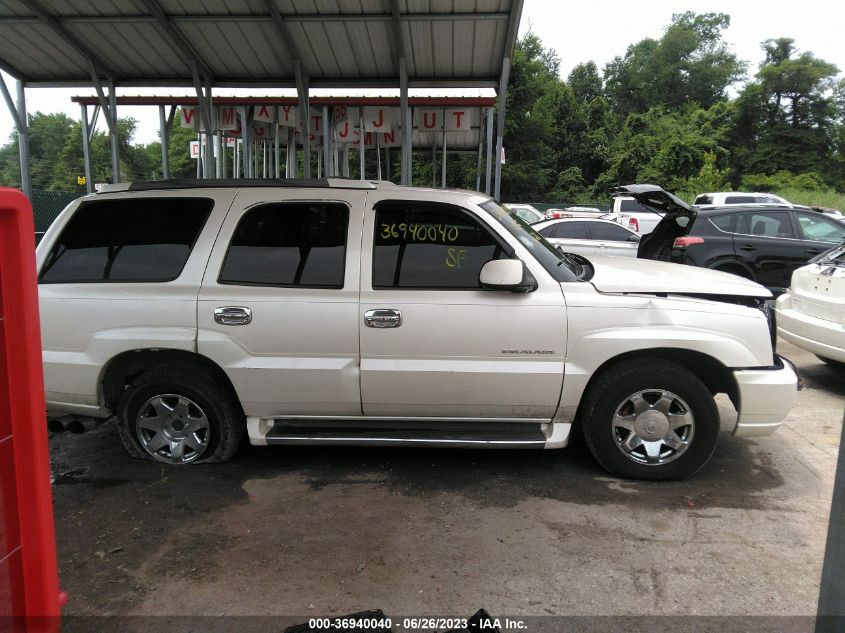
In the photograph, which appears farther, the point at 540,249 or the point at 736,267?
the point at 736,267

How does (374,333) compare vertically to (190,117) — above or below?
below

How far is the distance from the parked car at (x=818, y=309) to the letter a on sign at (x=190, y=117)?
37.0 ft

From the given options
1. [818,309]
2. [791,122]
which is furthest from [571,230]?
[791,122]

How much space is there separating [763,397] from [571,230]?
9.25 metres

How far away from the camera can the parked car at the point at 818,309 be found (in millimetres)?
5812

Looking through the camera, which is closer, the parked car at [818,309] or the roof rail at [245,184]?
the roof rail at [245,184]

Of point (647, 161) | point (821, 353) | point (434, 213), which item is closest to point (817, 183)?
point (647, 161)

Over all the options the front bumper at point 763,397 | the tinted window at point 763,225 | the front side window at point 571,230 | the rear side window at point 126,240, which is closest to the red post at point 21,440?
the rear side window at point 126,240

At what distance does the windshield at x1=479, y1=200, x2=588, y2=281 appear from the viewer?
13.5ft

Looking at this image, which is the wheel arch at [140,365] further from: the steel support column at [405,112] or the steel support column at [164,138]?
the steel support column at [164,138]

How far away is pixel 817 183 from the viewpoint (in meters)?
47.2

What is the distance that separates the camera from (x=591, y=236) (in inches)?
514

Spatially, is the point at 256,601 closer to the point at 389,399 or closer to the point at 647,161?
the point at 389,399

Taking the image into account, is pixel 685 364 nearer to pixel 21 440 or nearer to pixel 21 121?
pixel 21 440
